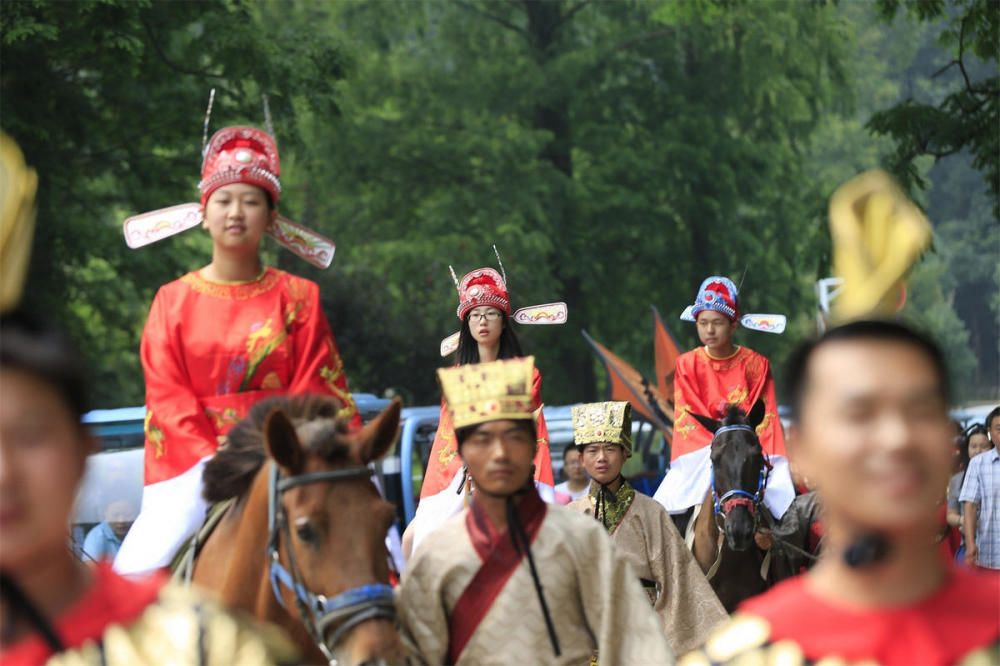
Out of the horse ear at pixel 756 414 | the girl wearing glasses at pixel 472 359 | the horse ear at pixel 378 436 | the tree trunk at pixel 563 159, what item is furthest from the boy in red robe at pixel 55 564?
the tree trunk at pixel 563 159

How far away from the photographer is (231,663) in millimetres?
2582

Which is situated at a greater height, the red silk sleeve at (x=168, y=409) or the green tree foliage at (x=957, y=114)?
the green tree foliage at (x=957, y=114)

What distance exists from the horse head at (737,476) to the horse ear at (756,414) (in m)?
0.20

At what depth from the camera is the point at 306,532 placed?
3975 millimetres

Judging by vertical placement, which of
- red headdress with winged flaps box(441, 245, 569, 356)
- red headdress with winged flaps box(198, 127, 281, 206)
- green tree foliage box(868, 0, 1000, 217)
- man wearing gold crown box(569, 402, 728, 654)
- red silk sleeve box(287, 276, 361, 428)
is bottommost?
man wearing gold crown box(569, 402, 728, 654)

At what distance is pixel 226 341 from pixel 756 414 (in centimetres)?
524

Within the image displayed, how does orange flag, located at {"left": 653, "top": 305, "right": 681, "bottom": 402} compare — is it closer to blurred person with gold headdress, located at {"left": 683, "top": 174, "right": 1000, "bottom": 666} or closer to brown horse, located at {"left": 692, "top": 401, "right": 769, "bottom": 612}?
brown horse, located at {"left": 692, "top": 401, "right": 769, "bottom": 612}

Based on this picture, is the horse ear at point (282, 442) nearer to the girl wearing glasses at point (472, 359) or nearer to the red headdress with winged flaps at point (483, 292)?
the girl wearing glasses at point (472, 359)

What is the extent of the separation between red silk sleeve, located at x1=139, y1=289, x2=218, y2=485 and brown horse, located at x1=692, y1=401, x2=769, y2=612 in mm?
4521

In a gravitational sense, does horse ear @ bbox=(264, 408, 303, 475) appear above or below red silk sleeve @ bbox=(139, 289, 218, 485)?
below

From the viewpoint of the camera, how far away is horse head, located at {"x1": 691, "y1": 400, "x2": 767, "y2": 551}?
9152 mm

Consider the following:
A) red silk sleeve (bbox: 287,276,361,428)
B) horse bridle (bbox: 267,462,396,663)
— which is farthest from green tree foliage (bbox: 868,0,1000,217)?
horse bridle (bbox: 267,462,396,663)

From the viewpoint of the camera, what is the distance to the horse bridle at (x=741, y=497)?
9266mm

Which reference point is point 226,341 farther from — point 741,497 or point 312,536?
point 741,497
